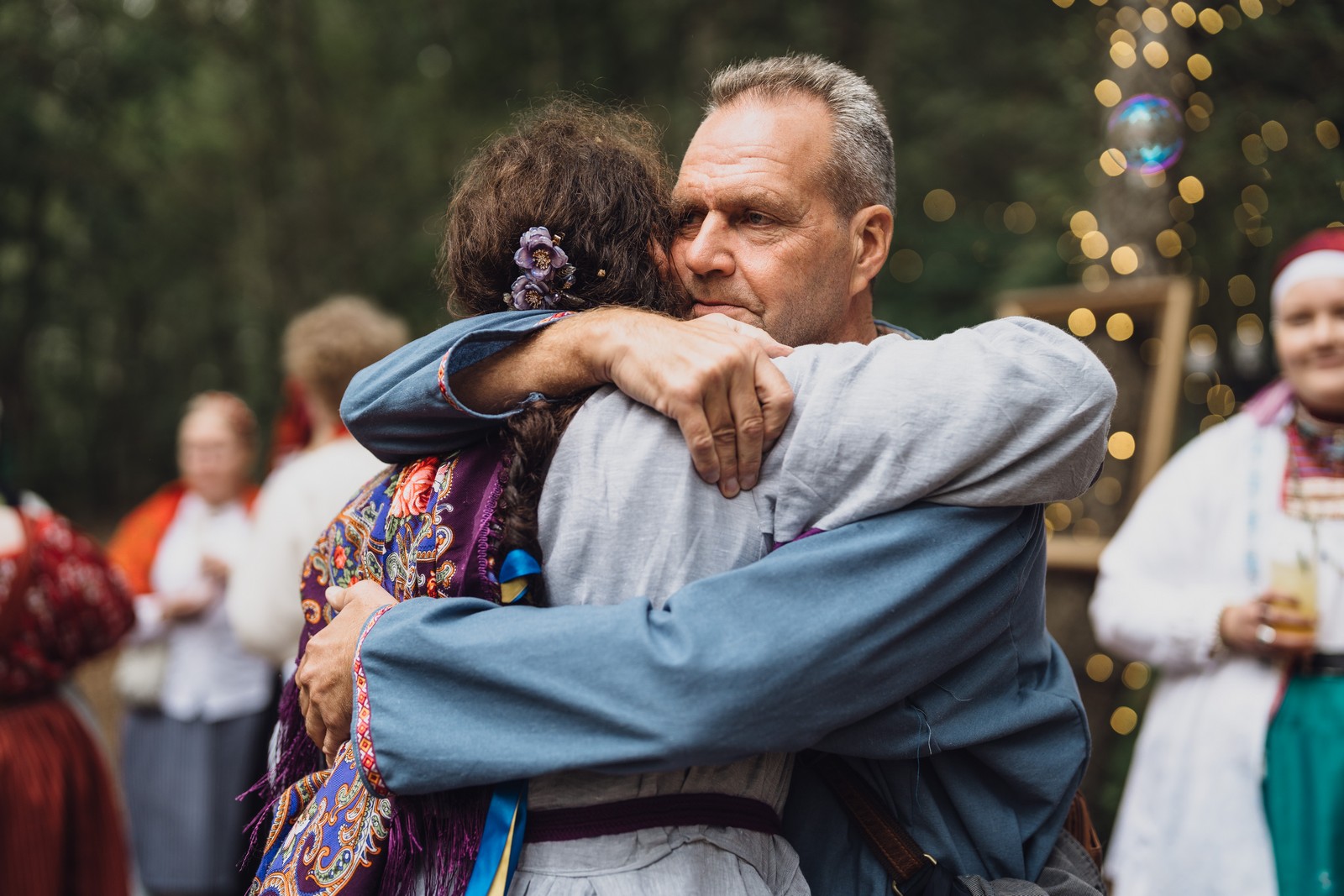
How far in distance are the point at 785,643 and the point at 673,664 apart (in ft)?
0.46

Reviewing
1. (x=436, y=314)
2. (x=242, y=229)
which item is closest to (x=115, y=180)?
(x=436, y=314)

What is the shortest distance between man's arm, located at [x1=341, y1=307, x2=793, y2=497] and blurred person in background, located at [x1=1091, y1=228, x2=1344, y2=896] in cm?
214

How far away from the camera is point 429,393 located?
1.60m

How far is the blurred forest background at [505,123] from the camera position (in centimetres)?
485

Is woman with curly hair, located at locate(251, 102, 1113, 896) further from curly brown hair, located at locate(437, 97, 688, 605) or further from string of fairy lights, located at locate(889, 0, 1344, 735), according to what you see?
string of fairy lights, located at locate(889, 0, 1344, 735)

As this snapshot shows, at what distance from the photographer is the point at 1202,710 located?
3.20 m

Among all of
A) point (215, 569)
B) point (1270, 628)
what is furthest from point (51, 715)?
point (1270, 628)

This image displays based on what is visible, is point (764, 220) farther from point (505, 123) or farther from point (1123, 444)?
point (505, 123)

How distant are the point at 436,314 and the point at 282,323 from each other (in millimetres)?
2751

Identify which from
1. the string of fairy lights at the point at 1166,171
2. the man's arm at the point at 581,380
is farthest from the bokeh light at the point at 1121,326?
the man's arm at the point at 581,380

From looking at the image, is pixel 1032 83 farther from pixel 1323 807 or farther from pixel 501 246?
pixel 501 246

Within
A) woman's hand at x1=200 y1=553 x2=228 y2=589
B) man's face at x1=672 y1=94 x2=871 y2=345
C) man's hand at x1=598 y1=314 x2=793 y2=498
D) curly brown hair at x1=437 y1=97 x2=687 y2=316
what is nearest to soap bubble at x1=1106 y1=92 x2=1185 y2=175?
man's face at x1=672 y1=94 x2=871 y2=345

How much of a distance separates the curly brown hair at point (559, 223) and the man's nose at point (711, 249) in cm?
10

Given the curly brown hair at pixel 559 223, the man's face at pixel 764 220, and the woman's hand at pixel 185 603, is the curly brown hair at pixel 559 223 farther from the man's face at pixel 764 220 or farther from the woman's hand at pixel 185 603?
the woman's hand at pixel 185 603
